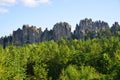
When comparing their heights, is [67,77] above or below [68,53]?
below

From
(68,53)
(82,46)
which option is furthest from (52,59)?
(82,46)

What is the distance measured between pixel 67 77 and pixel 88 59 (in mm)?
39689

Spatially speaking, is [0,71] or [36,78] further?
[36,78]

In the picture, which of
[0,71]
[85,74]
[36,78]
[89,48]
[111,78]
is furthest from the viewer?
[89,48]

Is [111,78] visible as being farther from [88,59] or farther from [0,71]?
[88,59]

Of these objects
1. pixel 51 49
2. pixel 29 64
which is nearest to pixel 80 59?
pixel 29 64

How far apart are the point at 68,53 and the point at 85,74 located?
51871 millimetres

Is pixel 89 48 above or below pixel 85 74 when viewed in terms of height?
above

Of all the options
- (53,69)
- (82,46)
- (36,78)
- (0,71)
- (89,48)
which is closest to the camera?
(0,71)

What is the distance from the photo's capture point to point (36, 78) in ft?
356

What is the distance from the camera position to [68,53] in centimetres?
12719

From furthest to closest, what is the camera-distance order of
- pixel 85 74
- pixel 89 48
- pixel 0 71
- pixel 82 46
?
pixel 82 46
pixel 89 48
pixel 85 74
pixel 0 71

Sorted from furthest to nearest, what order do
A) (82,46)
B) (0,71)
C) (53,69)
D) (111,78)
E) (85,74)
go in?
(82,46), (53,69), (85,74), (0,71), (111,78)

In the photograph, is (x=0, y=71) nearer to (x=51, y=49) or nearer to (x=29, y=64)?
(x=29, y=64)
